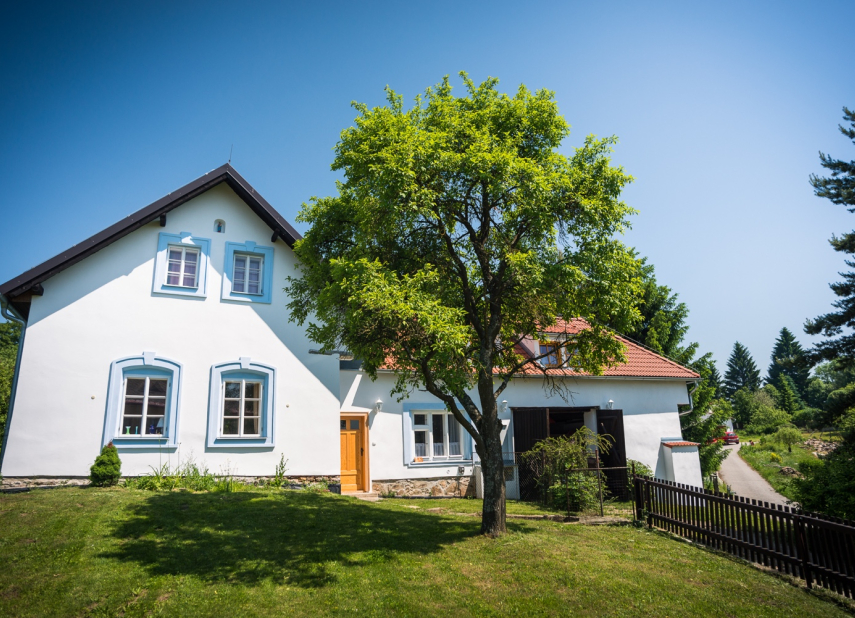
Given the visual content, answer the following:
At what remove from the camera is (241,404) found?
14.7m

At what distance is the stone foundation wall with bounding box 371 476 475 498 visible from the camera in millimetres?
16453

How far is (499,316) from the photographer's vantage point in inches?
447

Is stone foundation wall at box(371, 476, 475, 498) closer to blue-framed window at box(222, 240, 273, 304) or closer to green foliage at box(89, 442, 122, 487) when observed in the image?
blue-framed window at box(222, 240, 273, 304)

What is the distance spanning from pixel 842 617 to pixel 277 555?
8113 mm

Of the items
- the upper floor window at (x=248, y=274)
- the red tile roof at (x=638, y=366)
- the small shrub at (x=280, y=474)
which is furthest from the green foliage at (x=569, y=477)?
the upper floor window at (x=248, y=274)

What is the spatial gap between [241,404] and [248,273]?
3652 mm

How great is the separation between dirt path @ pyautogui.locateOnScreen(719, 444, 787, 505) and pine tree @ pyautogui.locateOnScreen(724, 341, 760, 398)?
2147 inches

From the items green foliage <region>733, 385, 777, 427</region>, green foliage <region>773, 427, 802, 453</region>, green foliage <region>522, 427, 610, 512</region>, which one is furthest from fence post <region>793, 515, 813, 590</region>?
green foliage <region>733, 385, 777, 427</region>

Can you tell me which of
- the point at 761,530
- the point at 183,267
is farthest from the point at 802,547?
the point at 183,267

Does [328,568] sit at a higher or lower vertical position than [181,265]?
lower

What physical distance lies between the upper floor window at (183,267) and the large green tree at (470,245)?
4.50m

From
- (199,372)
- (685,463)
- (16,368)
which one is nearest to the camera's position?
(16,368)

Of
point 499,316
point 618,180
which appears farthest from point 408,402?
point 618,180

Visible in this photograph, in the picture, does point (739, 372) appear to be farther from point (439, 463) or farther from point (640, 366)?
point (439, 463)
